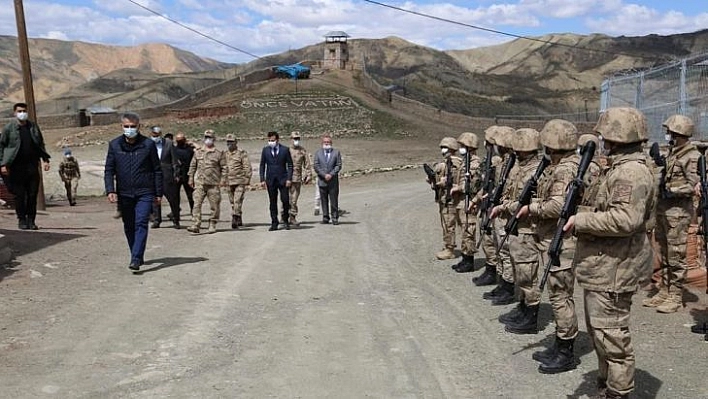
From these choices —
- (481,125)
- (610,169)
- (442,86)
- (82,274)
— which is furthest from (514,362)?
(442,86)

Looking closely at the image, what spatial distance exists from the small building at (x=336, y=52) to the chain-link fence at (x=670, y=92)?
48.4 m

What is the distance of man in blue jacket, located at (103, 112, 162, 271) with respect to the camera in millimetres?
8359

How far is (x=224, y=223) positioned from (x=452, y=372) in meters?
9.64

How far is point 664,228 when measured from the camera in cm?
715

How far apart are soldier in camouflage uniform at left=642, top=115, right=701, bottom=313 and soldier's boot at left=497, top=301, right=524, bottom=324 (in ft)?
5.49

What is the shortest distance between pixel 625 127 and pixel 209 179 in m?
8.97

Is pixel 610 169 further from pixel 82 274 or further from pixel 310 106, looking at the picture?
pixel 310 106

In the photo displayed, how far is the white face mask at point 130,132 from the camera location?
832 cm

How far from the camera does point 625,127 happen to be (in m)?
4.27

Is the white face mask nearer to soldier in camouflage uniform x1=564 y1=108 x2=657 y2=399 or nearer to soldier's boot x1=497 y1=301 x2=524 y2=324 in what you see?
soldier's boot x1=497 y1=301 x2=524 y2=324

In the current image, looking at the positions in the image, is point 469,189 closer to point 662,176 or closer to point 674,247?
point 662,176

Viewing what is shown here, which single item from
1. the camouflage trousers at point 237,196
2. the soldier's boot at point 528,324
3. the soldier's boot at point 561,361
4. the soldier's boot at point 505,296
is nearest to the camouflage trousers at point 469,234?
the soldier's boot at point 505,296

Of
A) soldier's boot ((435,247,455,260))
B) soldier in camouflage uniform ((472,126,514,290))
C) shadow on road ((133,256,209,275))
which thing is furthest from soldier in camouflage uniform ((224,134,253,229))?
soldier in camouflage uniform ((472,126,514,290))

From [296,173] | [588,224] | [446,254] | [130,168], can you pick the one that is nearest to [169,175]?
[296,173]
